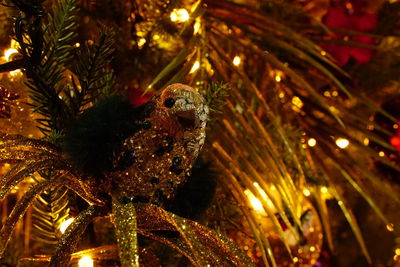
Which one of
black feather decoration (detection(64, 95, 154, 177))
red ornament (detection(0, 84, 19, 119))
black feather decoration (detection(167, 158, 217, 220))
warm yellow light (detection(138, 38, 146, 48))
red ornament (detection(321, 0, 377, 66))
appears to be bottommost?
black feather decoration (detection(167, 158, 217, 220))

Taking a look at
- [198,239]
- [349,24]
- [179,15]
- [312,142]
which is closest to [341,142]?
[312,142]

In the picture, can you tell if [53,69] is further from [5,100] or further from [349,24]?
[349,24]

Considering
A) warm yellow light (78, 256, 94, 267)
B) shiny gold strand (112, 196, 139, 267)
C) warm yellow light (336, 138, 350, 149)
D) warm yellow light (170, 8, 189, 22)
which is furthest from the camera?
warm yellow light (336, 138, 350, 149)

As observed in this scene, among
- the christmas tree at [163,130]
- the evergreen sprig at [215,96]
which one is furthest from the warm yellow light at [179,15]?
the evergreen sprig at [215,96]

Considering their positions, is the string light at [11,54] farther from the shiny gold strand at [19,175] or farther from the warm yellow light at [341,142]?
the warm yellow light at [341,142]

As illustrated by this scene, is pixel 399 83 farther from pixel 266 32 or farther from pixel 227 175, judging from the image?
pixel 227 175

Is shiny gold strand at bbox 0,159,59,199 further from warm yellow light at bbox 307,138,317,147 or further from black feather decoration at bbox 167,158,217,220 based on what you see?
warm yellow light at bbox 307,138,317,147

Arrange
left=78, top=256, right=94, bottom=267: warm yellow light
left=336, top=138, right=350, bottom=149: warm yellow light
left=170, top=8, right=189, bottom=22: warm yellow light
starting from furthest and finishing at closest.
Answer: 1. left=336, top=138, right=350, bottom=149: warm yellow light
2. left=170, top=8, right=189, bottom=22: warm yellow light
3. left=78, top=256, right=94, bottom=267: warm yellow light

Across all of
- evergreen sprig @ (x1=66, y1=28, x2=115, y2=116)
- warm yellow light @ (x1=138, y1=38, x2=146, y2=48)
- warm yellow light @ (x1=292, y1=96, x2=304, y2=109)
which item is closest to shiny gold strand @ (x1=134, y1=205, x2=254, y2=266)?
evergreen sprig @ (x1=66, y1=28, x2=115, y2=116)
